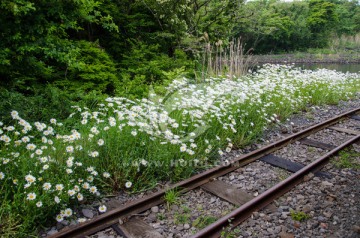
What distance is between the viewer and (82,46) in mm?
8102

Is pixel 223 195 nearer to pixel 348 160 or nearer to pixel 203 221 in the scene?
pixel 203 221

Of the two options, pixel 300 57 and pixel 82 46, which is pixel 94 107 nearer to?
pixel 82 46

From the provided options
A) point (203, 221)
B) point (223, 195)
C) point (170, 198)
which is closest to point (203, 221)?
point (203, 221)

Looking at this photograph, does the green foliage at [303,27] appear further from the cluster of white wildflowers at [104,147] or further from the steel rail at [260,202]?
the steel rail at [260,202]

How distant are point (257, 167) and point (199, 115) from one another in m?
1.35

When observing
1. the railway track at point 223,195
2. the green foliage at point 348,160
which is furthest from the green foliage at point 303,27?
the railway track at point 223,195

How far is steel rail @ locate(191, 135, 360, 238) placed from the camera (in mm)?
3215

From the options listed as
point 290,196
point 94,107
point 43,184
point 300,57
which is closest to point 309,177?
point 290,196

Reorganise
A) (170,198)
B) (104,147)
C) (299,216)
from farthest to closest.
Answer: (104,147) → (170,198) → (299,216)

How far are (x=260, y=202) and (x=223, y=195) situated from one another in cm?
50

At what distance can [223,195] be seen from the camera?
4.05 metres

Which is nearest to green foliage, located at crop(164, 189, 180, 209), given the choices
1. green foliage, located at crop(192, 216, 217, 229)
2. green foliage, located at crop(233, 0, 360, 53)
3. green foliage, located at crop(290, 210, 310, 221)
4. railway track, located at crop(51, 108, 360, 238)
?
railway track, located at crop(51, 108, 360, 238)

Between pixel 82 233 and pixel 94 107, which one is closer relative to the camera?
pixel 82 233

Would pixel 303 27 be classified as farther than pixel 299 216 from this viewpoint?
Yes
